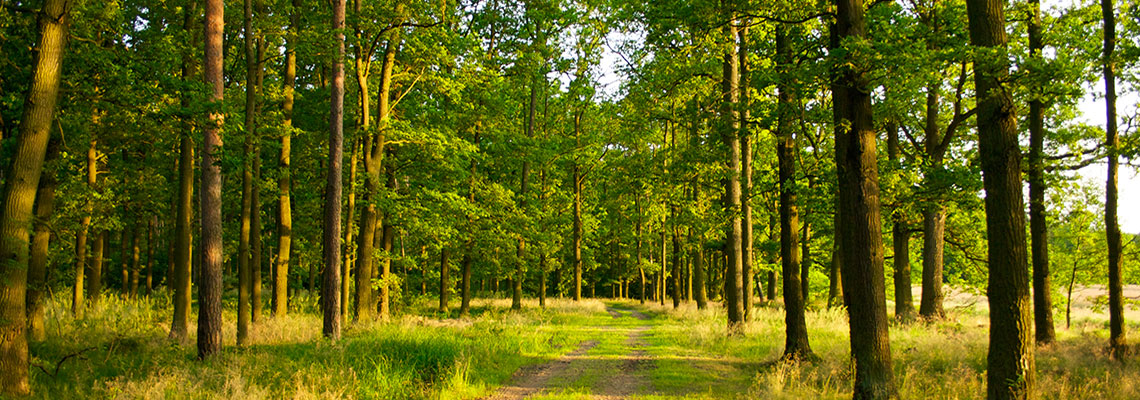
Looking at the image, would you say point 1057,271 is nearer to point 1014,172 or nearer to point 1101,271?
point 1101,271

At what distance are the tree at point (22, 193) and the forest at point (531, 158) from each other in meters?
0.03

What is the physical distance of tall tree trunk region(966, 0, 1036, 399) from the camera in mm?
6539

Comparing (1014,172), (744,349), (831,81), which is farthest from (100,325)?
(1014,172)

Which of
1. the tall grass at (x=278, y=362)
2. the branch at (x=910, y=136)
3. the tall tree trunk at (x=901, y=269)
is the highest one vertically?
the branch at (x=910, y=136)

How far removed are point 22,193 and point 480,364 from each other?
740 cm

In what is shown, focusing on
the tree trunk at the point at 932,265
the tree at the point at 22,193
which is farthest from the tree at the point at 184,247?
the tree trunk at the point at 932,265

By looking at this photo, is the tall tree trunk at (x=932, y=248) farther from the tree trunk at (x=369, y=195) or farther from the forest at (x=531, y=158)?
the tree trunk at (x=369, y=195)

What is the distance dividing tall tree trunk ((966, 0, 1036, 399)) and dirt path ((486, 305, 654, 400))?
4.60m

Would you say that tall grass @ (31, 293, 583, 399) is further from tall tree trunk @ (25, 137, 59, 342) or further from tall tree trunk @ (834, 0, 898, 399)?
tall tree trunk @ (834, 0, 898, 399)

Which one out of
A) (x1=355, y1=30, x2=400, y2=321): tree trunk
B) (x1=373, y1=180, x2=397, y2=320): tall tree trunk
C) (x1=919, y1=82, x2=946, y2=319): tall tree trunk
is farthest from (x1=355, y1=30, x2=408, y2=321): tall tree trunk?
(x1=919, y1=82, x2=946, y2=319): tall tree trunk

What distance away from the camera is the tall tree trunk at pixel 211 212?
35.9ft

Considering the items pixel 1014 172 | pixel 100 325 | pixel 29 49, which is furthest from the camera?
pixel 100 325

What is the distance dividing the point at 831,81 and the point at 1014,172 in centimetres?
244

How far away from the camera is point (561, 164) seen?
32.6 m
